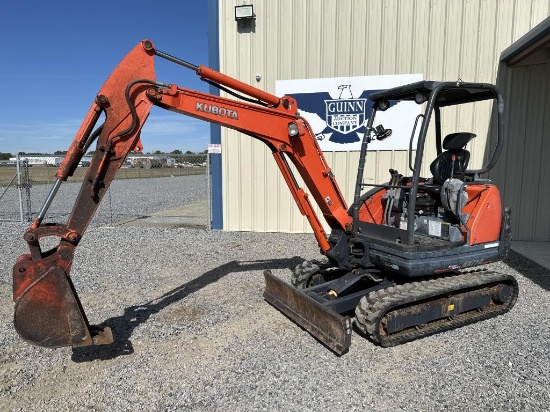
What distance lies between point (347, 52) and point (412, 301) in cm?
704

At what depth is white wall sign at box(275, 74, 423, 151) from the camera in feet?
30.7

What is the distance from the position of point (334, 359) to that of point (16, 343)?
3.28 m

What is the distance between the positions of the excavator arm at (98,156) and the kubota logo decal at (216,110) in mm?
10

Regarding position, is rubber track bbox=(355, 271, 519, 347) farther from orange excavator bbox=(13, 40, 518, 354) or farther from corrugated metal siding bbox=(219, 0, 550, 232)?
corrugated metal siding bbox=(219, 0, 550, 232)

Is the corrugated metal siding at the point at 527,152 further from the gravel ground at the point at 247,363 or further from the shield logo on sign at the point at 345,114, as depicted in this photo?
the gravel ground at the point at 247,363

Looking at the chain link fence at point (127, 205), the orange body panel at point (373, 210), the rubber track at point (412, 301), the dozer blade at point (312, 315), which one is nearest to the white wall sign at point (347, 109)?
the chain link fence at point (127, 205)

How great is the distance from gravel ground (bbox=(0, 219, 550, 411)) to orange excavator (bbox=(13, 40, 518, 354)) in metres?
0.29

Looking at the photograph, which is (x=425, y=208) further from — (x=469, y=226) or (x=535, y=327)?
(x=535, y=327)

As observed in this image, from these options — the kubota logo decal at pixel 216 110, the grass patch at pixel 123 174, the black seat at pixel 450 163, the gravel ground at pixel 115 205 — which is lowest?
the gravel ground at pixel 115 205

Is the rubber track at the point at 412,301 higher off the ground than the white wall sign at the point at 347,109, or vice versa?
the white wall sign at the point at 347,109

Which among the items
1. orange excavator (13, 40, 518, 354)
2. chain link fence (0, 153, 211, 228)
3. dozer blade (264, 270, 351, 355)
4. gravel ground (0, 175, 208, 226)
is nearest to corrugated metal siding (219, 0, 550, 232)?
chain link fence (0, 153, 211, 228)

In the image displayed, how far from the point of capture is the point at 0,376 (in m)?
3.60

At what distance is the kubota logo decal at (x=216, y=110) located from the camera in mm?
4164

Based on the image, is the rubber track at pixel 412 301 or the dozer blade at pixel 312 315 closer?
the dozer blade at pixel 312 315
